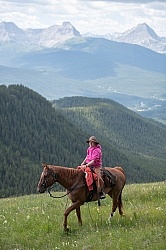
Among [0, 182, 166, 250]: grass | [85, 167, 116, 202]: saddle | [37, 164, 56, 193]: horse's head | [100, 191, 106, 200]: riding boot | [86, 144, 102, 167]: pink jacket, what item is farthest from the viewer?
[86, 144, 102, 167]: pink jacket

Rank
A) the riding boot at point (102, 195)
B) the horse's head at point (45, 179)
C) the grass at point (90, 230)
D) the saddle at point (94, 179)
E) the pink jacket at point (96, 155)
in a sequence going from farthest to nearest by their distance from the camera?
the pink jacket at point (96, 155) < the riding boot at point (102, 195) < the saddle at point (94, 179) < the horse's head at point (45, 179) < the grass at point (90, 230)

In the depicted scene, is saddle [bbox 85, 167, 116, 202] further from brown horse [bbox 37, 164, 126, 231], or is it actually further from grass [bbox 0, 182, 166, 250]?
grass [bbox 0, 182, 166, 250]

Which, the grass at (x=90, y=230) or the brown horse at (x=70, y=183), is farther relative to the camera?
the brown horse at (x=70, y=183)

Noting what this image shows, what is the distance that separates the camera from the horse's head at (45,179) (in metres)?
15.3

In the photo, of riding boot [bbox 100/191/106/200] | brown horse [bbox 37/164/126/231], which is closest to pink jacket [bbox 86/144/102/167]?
brown horse [bbox 37/164/126/231]

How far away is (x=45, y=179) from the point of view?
50.2 feet

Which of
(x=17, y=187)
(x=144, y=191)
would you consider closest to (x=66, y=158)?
(x=17, y=187)

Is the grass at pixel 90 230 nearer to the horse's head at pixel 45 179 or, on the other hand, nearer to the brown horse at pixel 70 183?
the brown horse at pixel 70 183

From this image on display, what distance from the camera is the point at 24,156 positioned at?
18500 cm

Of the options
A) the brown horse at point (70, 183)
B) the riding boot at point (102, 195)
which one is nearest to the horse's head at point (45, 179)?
the brown horse at point (70, 183)

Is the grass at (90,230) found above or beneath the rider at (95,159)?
beneath

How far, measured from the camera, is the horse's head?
15.3 m

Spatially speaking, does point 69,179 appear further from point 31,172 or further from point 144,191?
point 31,172

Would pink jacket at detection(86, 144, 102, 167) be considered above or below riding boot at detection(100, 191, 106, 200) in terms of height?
above
